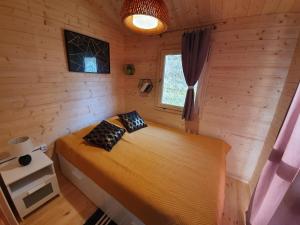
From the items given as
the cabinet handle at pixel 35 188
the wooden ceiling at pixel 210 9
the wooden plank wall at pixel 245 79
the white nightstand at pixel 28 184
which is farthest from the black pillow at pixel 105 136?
the wooden ceiling at pixel 210 9

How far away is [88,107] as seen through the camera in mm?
2283

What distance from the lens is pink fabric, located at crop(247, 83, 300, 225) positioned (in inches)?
31.5

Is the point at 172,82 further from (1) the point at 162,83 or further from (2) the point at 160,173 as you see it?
(2) the point at 160,173

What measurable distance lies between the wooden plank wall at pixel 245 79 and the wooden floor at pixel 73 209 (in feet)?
1.62

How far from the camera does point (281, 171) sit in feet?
2.88

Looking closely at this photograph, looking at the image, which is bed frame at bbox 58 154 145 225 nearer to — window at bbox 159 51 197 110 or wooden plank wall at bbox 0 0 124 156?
wooden plank wall at bbox 0 0 124 156

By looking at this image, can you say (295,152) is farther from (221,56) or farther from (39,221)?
(39,221)

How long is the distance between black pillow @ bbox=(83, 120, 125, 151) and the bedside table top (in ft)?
1.63

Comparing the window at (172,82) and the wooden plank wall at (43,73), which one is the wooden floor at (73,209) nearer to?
the wooden plank wall at (43,73)

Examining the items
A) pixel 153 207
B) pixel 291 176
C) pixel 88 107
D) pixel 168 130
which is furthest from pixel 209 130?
pixel 88 107

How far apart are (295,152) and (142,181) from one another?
1.08m

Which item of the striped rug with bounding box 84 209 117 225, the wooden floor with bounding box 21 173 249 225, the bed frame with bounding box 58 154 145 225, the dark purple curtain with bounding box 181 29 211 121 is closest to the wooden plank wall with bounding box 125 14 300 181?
the dark purple curtain with bounding box 181 29 211 121

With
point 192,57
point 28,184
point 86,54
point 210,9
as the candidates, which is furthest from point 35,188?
point 210,9

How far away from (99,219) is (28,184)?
837 millimetres
